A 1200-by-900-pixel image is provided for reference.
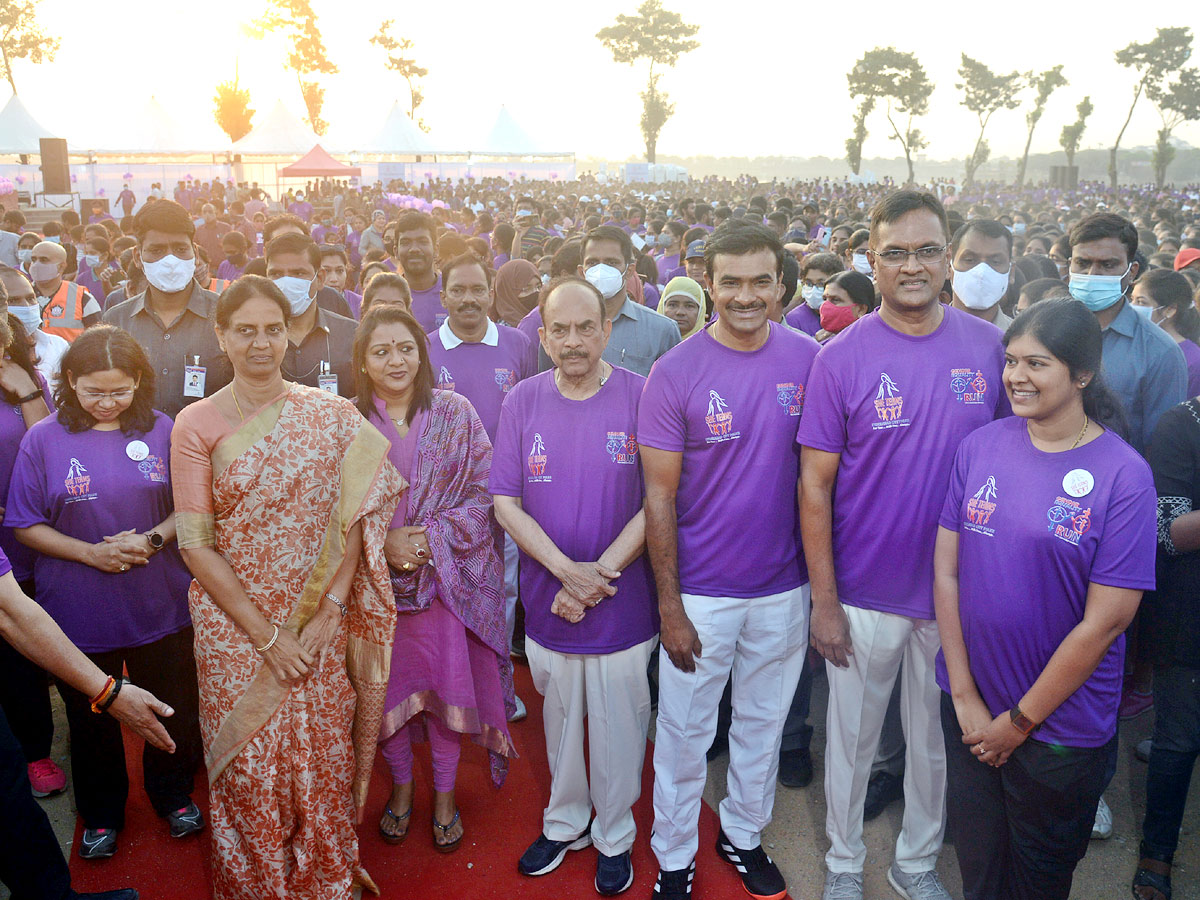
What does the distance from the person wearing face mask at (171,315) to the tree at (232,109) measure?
1984 inches

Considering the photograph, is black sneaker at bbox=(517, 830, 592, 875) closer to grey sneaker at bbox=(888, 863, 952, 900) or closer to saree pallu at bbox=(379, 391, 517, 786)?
saree pallu at bbox=(379, 391, 517, 786)

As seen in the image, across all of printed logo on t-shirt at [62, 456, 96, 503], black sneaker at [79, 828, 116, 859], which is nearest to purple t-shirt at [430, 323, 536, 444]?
printed logo on t-shirt at [62, 456, 96, 503]

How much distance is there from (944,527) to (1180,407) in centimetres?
101

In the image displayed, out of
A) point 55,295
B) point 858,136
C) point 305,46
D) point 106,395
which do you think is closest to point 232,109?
point 305,46

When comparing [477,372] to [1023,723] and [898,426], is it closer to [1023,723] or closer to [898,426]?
[898,426]

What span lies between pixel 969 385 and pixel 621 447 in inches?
45.2

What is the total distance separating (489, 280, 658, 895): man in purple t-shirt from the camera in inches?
114

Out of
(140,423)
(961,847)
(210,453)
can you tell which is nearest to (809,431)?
(961,847)

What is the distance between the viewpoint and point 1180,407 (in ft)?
9.30

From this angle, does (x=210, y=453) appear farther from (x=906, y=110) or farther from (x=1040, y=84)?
(x=1040, y=84)

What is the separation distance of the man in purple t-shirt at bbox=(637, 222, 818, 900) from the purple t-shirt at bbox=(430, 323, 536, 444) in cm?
150

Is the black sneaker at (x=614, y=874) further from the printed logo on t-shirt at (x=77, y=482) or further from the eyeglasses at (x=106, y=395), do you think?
the eyeglasses at (x=106, y=395)

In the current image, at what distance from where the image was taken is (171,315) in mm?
4105

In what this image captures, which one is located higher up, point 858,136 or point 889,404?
point 858,136
